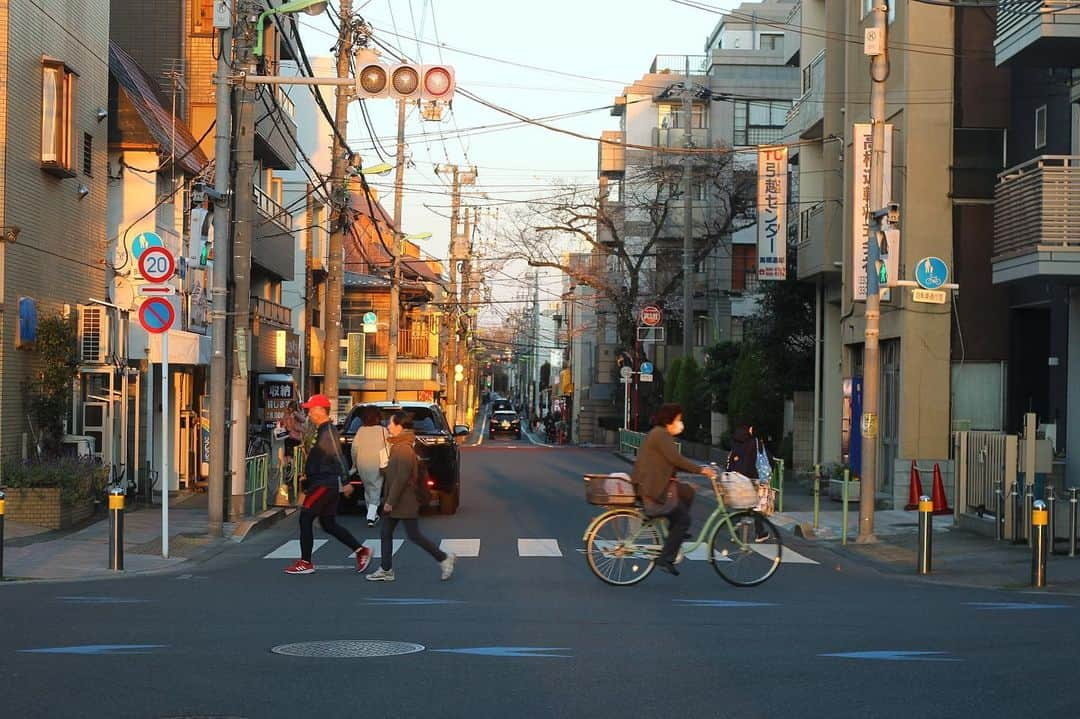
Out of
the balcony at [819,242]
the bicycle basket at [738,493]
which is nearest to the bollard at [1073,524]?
the bicycle basket at [738,493]

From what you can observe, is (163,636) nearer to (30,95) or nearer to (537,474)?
(30,95)

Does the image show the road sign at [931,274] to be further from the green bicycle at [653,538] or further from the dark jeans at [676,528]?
the dark jeans at [676,528]

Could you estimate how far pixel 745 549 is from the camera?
1477 centimetres

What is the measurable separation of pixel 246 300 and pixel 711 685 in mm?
14672

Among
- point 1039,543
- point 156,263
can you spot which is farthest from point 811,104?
point 1039,543

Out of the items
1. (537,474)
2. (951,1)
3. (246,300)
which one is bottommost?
(537,474)

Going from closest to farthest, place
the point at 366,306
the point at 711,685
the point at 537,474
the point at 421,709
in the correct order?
the point at 421,709 → the point at 711,685 → the point at 537,474 → the point at 366,306

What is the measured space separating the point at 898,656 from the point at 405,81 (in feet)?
34.3

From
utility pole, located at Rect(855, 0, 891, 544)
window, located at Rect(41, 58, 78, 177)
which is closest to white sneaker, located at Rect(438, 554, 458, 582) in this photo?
utility pole, located at Rect(855, 0, 891, 544)

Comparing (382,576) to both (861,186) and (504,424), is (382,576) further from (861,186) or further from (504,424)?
(504,424)

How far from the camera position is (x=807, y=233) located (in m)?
34.4

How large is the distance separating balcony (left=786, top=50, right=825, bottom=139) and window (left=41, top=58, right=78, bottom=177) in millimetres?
18030

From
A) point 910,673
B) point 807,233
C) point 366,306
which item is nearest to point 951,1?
point 807,233

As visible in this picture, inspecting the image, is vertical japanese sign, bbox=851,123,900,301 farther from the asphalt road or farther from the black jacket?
the black jacket
